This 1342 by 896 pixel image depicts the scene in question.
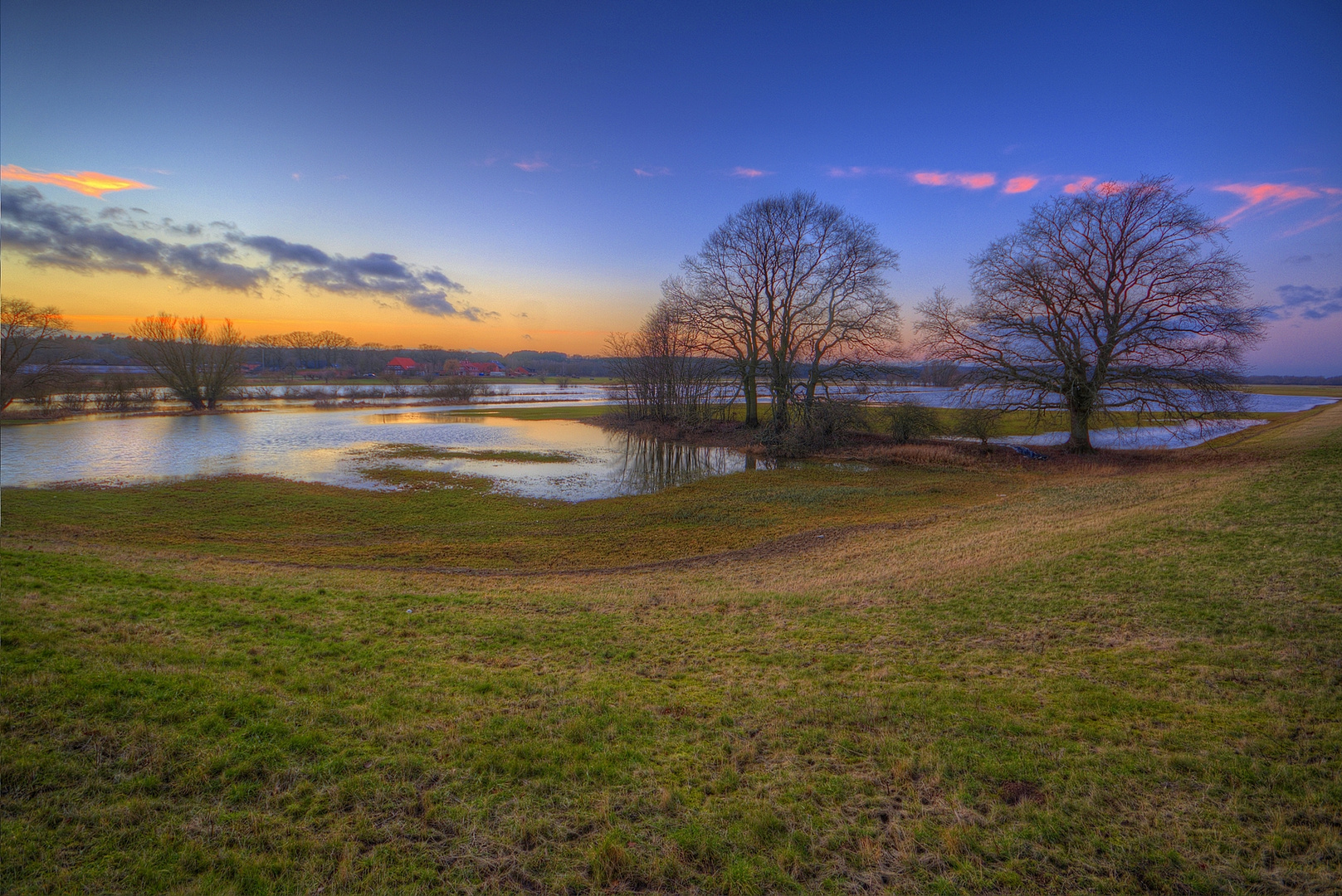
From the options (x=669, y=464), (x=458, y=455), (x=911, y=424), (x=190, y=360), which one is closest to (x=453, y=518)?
(x=458, y=455)

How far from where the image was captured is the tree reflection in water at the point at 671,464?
983 inches

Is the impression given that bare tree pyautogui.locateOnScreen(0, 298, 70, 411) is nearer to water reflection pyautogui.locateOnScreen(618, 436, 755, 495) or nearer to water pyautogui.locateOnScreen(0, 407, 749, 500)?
water pyautogui.locateOnScreen(0, 407, 749, 500)

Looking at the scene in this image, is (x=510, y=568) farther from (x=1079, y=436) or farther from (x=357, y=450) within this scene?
(x=1079, y=436)

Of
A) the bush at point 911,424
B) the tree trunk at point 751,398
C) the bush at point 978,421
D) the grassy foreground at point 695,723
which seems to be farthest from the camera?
the tree trunk at point 751,398

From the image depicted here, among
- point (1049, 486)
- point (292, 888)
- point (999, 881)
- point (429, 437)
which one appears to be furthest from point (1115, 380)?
point (429, 437)

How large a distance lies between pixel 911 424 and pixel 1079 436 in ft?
28.4

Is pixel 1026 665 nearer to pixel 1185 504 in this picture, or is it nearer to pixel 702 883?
pixel 702 883

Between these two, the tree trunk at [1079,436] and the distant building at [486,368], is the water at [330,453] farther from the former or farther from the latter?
the distant building at [486,368]

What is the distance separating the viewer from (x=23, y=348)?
31.7m

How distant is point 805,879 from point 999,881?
3.78 feet

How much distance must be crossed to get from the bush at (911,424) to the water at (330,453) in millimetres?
10377

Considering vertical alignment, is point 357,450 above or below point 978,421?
below

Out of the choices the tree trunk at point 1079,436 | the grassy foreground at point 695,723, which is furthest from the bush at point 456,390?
the tree trunk at point 1079,436

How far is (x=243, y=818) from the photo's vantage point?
3.51 m
